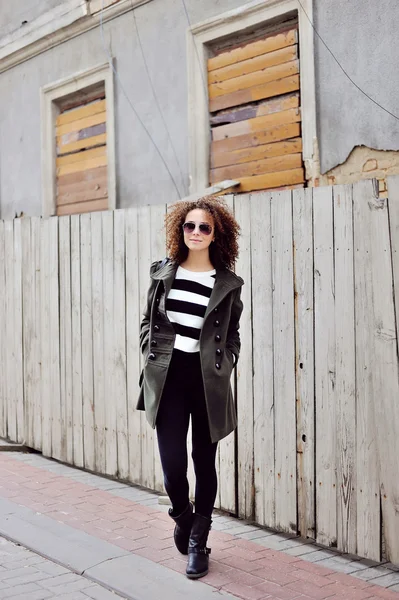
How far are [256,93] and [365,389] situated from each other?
4.72 metres

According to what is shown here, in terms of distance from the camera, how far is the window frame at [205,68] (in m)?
7.64

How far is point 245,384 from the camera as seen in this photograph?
5.19 meters

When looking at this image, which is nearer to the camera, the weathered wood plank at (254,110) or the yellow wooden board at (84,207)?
the weathered wood plank at (254,110)

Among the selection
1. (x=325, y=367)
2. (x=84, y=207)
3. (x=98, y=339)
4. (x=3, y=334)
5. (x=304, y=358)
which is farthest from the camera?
(x=84, y=207)

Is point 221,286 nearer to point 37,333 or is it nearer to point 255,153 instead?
point 37,333

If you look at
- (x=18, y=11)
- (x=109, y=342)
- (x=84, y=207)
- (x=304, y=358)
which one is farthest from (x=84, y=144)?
(x=304, y=358)

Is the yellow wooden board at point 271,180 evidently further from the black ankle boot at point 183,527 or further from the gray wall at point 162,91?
the black ankle boot at point 183,527

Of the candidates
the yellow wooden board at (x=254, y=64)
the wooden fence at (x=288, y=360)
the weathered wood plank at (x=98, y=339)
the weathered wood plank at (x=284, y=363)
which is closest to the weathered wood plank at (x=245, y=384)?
the wooden fence at (x=288, y=360)

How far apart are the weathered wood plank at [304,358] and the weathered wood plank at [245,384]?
0.39 meters

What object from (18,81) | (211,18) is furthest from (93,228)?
(18,81)

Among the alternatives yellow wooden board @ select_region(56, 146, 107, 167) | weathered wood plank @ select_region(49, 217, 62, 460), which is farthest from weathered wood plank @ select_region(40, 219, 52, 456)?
yellow wooden board @ select_region(56, 146, 107, 167)

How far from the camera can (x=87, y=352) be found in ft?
21.5

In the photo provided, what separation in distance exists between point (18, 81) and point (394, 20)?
672 cm

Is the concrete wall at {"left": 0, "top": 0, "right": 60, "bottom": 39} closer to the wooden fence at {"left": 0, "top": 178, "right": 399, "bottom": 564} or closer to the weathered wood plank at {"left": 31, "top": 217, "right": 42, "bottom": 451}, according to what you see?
the weathered wood plank at {"left": 31, "top": 217, "right": 42, "bottom": 451}
